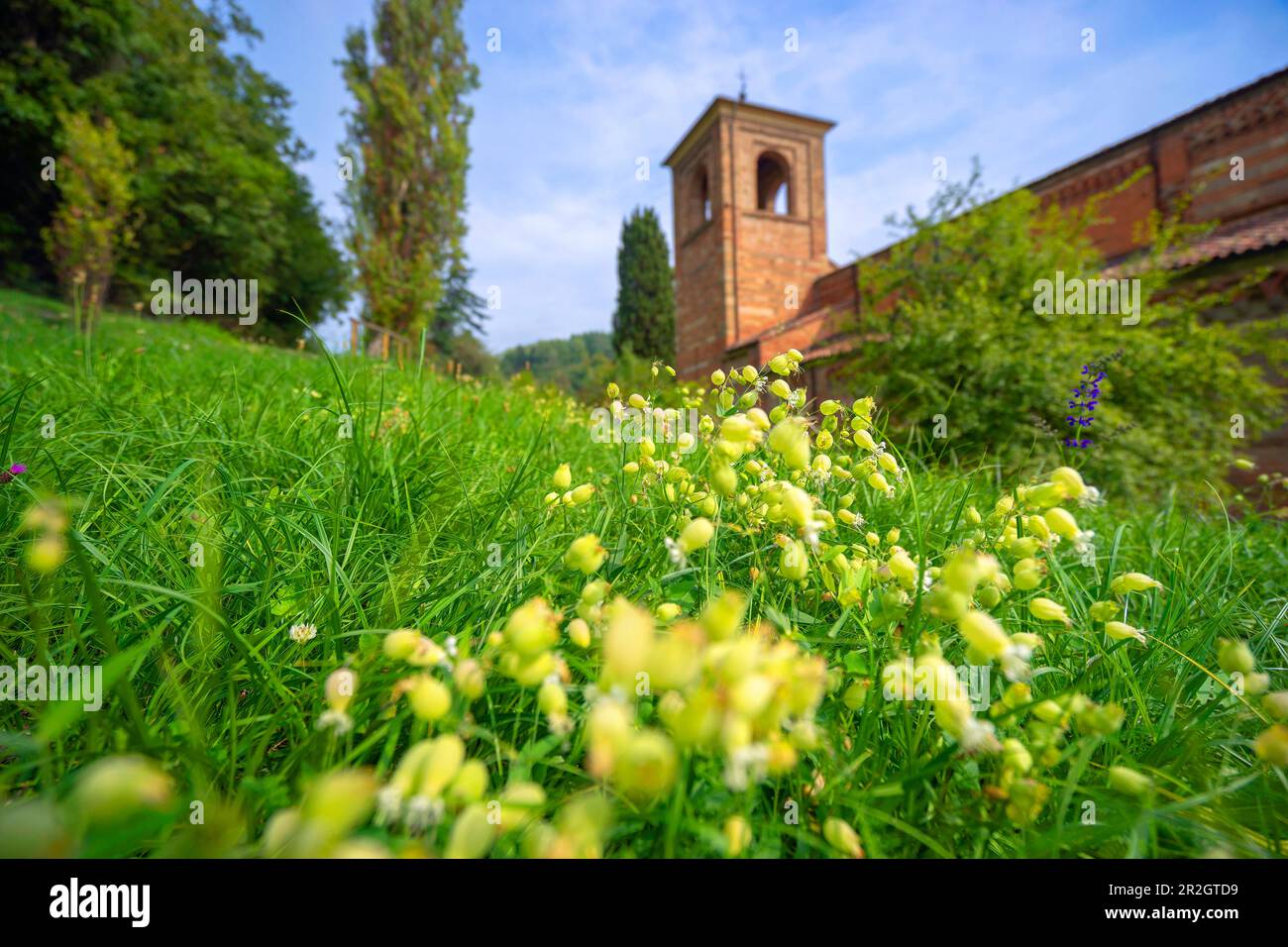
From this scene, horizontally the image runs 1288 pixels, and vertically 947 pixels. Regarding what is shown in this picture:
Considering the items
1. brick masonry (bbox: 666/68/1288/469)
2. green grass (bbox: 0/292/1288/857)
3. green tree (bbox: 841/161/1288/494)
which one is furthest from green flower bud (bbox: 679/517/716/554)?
brick masonry (bbox: 666/68/1288/469)

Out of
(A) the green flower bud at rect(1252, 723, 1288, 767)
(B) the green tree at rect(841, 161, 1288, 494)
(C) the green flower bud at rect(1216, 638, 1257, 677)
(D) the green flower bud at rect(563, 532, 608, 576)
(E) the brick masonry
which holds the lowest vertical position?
(A) the green flower bud at rect(1252, 723, 1288, 767)

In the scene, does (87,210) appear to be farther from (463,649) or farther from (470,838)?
(470,838)

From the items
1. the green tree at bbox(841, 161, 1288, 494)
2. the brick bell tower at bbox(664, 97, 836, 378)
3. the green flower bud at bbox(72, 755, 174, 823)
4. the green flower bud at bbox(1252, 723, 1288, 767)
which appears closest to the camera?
the green flower bud at bbox(72, 755, 174, 823)

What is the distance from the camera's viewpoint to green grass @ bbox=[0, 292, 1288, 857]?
66cm

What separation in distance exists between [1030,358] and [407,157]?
56.8 feet

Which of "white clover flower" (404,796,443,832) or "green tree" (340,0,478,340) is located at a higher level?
"green tree" (340,0,478,340)

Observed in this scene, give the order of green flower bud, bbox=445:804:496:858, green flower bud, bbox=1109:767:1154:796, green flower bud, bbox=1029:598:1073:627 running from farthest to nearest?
green flower bud, bbox=1029:598:1073:627
green flower bud, bbox=1109:767:1154:796
green flower bud, bbox=445:804:496:858

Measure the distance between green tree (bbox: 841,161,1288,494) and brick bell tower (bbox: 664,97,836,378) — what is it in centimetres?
1048

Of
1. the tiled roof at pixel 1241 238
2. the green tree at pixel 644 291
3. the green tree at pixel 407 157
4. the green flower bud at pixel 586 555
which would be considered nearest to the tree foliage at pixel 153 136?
the green tree at pixel 407 157

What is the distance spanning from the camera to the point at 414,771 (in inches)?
19.2

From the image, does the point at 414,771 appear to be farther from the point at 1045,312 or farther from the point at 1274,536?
the point at 1045,312

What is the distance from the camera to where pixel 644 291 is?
2906 centimetres

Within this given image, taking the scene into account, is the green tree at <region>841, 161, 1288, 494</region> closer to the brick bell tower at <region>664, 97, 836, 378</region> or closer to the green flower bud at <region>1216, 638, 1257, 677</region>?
the green flower bud at <region>1216, 638, 1257, 677</region>
